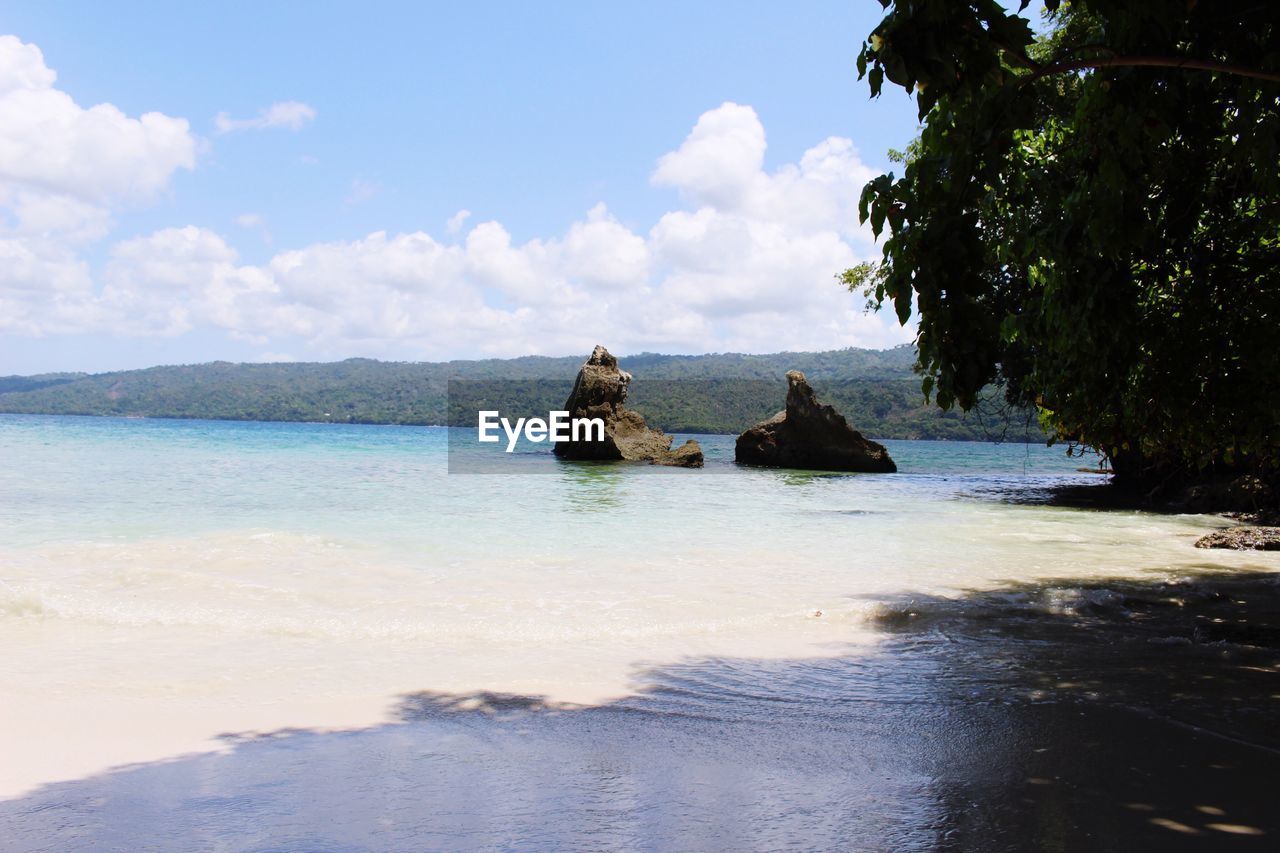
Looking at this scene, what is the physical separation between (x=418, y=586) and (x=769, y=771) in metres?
6.69

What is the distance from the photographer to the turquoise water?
594 centimetres

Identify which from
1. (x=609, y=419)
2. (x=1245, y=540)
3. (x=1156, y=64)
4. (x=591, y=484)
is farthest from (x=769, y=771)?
(x=609, y=419)

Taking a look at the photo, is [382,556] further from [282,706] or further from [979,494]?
[979,494]

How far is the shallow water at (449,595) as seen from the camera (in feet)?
19.0

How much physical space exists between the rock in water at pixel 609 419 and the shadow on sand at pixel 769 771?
3381cm

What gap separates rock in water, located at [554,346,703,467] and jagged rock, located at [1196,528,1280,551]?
86.0ft

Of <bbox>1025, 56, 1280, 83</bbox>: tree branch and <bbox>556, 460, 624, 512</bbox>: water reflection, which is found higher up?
<bbox>1025, 56, 1280, 83</bbox>: tree branch

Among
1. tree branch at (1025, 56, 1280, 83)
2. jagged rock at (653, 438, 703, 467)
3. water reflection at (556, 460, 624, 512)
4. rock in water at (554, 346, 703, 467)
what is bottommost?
water reflection at (556, 460, 624, 512)

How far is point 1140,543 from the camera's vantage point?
617 inches

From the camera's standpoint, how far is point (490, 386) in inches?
3718

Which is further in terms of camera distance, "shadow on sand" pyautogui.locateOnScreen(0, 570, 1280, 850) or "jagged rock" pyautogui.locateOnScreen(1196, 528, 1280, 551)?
"jagged rock" pyautogui.locateOnScreen(1196, 528, 1280, 551)

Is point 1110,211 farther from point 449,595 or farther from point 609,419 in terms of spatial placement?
point 609,419

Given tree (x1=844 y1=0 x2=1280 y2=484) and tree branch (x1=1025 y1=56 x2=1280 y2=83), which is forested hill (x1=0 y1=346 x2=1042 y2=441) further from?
tree branch (x1=1025 y1=56 x2=1280 y2=83)

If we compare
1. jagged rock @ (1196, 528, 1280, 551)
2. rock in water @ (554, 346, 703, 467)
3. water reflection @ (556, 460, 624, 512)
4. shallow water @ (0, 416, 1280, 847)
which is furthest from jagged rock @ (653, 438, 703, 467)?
jagged rock @ (1196, 528, 1280, 551)
